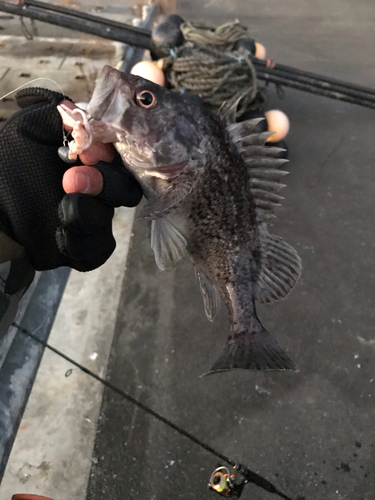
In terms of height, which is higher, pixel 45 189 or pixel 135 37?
pixel 135 37

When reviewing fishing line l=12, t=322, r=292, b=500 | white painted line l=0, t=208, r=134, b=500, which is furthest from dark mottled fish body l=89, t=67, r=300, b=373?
white painted line l=0, t=208, r=134, b=500

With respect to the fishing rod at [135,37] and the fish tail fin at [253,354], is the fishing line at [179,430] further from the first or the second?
the fishing rod at [135,37]

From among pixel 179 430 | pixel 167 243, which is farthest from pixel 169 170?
pixel 179 430

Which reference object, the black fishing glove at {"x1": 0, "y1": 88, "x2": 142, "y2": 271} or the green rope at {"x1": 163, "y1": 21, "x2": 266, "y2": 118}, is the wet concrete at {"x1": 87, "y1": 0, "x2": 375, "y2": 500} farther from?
the black fishing glove at {"x1": 0, "y1": 88, "x2": 142, "y2": 271}

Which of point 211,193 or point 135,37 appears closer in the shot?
point 211,193

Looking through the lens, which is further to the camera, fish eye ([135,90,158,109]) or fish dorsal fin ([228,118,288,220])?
fish dorsal fin ([228,118,288,220])

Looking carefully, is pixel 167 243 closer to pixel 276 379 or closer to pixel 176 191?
pixel 176 191
